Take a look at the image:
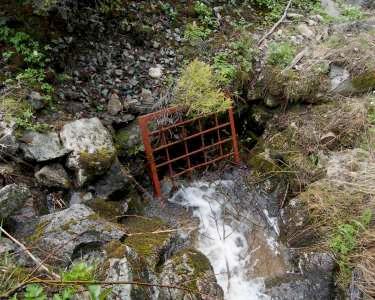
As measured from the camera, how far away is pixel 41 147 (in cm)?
331

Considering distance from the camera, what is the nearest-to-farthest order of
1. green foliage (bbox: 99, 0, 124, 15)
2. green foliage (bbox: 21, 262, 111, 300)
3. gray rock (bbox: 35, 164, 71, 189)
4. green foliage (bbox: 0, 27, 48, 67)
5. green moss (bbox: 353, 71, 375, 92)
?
green foliage (bbox: 21, 262, 111, 300) < gray rock (bbox: 35, 164, 71, 189) < green foliage (bbox: 0, 27, 48, 67) < green moss (bbox: 353, 71, 375, 92) < green foliage (bbox: 99, 0, 124, 15)

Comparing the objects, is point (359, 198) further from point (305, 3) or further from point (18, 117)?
point (305, 3)

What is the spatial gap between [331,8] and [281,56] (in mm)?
1618

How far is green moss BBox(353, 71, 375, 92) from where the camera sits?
13.7ft

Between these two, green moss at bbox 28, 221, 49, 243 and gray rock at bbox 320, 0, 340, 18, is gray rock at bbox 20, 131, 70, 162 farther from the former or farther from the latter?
gray rock at bbox 320, 0, 340, 18

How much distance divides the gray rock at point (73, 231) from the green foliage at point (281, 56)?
2.65 metres

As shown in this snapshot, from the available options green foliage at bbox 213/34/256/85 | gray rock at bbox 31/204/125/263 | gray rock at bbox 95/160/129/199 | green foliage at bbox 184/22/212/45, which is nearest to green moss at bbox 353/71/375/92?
green foliage at bbox 213/34/256/85

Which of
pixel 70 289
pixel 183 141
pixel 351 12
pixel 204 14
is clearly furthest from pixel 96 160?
pixel 351 12

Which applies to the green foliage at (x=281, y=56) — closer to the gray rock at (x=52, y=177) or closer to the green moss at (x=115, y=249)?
the gray rock at (x=52, y=177)

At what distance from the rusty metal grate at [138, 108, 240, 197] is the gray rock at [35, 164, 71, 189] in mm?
809

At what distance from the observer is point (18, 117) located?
3.35m

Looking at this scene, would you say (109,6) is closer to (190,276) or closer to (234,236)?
(234,236)

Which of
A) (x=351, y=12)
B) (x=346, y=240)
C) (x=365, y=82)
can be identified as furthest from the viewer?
(x=351, y=12)

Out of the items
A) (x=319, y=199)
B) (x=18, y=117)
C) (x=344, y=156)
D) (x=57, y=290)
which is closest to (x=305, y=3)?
(x=344, y=156)
